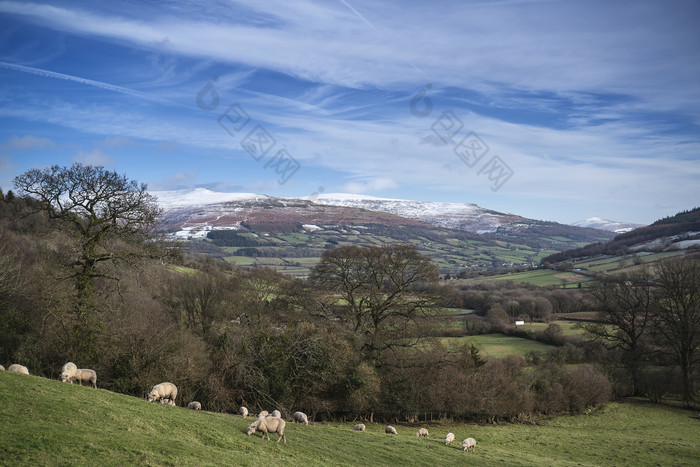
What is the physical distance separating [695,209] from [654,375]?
160074 millimetres

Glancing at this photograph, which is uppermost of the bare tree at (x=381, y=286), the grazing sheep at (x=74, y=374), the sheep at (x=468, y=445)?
the bare tree at (x=381, y=286)

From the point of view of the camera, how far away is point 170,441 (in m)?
12.0

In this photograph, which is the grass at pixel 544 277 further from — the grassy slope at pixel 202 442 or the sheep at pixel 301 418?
the sheep at pixel 301 418

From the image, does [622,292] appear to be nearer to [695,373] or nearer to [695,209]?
[695,373]

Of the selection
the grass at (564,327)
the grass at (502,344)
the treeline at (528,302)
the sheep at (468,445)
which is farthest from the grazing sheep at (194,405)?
the treeline at (528,302)

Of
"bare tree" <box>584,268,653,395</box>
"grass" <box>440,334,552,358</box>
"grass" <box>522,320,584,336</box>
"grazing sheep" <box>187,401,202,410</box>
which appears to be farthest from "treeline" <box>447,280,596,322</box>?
"grazing sheep" <box>187,401,202,410</box>

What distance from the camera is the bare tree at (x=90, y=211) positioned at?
22.9m

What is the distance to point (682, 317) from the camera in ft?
139

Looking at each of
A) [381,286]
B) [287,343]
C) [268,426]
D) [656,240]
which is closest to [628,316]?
[381,286]

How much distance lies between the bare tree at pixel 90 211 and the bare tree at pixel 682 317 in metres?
49.2

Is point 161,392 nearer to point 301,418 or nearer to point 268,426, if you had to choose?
point 268,426

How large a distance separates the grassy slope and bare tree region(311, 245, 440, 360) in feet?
29.2

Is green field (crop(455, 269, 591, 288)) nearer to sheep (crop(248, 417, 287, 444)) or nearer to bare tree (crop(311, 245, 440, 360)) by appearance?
bare tree (crop(311, 245, 440, 360))

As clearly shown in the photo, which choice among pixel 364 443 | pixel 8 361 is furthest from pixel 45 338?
pixel 364 443
